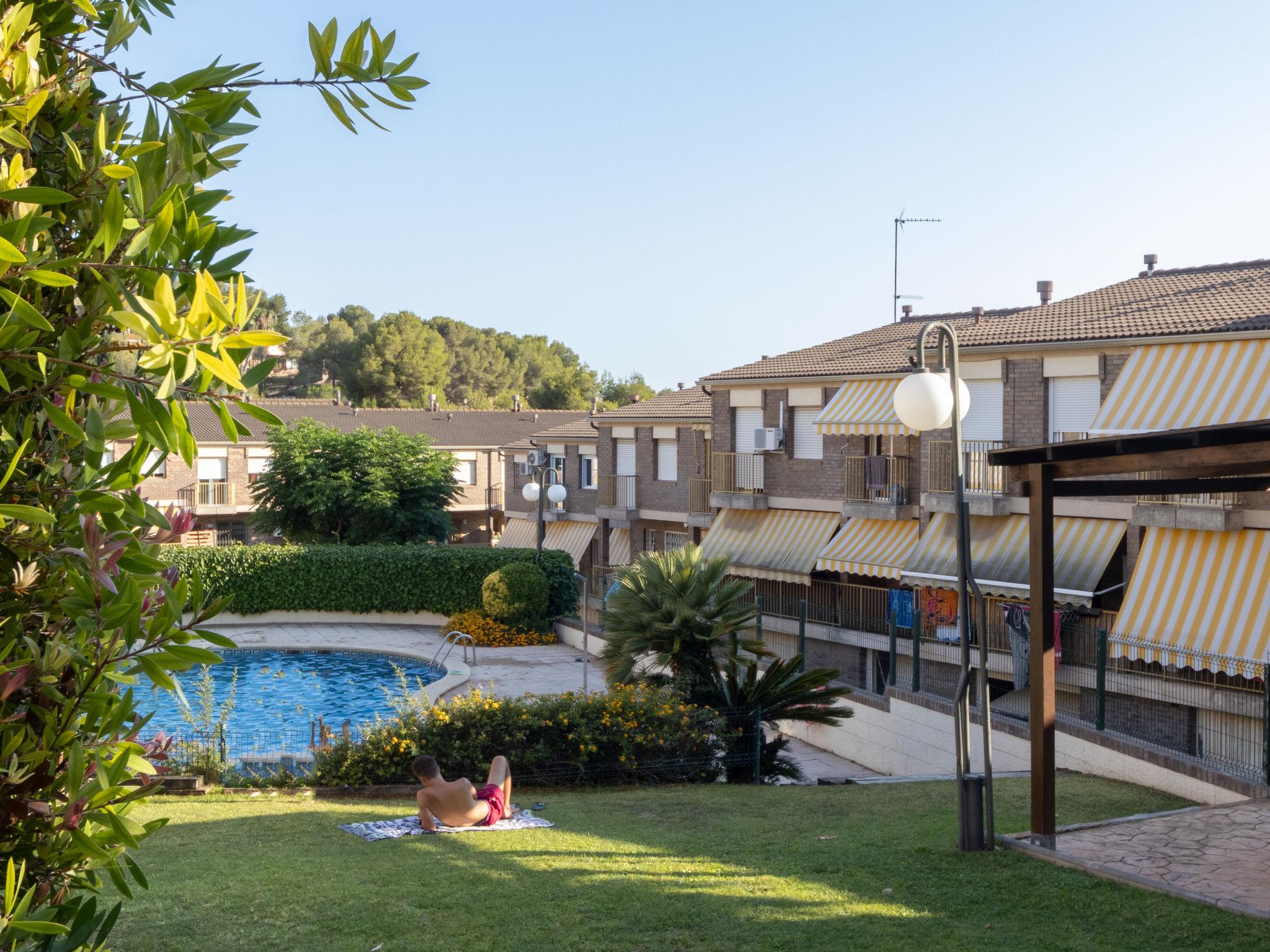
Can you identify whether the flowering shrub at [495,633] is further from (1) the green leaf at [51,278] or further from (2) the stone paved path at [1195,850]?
(1) the green leaf at [51,278]

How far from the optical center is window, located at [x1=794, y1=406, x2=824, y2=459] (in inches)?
1204

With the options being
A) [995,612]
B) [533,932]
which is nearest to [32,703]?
[533,932]

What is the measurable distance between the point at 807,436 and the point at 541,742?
55.4 feet

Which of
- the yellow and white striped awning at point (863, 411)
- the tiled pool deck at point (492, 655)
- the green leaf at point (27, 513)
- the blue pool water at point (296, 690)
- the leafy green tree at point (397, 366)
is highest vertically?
the leafy green tree at point (397, 366)

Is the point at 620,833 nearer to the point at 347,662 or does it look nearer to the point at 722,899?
the point at 722,899

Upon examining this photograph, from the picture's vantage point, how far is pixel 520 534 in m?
51.3

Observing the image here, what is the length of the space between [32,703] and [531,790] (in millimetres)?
14078

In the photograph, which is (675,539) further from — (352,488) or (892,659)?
(892,659)

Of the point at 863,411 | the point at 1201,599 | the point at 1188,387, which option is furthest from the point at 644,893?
the point at 863,411

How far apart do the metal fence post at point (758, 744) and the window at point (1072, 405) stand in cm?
982

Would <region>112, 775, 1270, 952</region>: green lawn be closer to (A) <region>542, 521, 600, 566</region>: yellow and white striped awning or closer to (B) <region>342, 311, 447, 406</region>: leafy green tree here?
(A) <region>542, 521, 600, 566</region>: yellow and white striped awning

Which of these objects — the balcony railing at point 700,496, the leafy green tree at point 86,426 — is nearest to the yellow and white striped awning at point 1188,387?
the balcony railing at point 700,496

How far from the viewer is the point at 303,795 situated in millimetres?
15383

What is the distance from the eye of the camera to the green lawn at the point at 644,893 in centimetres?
768
